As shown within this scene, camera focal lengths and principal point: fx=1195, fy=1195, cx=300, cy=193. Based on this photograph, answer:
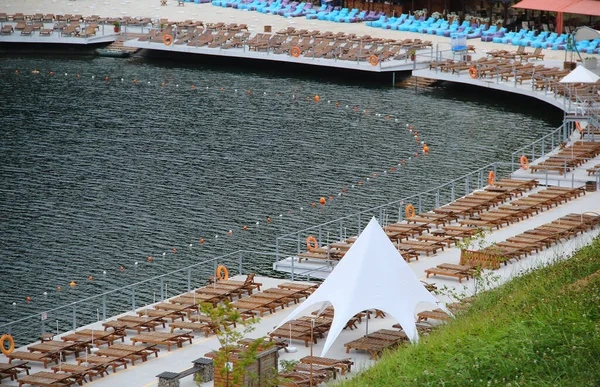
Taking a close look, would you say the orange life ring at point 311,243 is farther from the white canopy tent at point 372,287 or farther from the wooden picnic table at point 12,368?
the wooden picnic table at point 12,368

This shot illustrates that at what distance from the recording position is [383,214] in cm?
3747

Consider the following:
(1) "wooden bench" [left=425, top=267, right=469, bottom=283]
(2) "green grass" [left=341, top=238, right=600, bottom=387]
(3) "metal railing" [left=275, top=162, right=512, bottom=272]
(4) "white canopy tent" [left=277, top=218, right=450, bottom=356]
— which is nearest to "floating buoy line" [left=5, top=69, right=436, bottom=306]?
(3) "metal railing" [left=275, top=162, right=512, bottom=272]

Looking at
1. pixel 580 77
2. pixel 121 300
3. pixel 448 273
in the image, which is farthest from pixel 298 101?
pixel 448 273

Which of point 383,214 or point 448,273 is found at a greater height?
point 448,273

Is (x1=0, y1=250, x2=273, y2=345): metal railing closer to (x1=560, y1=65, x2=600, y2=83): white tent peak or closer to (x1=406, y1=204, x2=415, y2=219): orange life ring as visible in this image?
(x1=406, y1=204, x2=415, y2=219): orange life ring

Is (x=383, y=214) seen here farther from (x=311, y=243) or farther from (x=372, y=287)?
(x=372, y=287)

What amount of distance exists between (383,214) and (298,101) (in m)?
18.8

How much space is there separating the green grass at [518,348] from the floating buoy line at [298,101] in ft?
44.1

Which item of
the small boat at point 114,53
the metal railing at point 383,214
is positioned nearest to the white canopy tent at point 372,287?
the metal railing at point 383,214

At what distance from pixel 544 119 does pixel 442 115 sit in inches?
174

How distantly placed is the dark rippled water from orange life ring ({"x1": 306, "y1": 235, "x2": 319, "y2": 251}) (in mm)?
1304

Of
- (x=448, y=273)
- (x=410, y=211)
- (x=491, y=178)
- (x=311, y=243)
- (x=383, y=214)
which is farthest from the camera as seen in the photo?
(x=491, y=178)

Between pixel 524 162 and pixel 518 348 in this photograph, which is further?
pixel 524 162

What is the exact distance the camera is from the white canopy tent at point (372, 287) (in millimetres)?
23641
